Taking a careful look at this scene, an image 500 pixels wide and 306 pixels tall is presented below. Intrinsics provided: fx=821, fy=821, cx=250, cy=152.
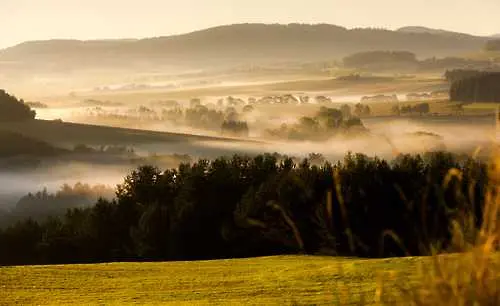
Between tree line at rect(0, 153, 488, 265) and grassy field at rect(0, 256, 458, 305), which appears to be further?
tree line at rect(0, 153, 488, 265)

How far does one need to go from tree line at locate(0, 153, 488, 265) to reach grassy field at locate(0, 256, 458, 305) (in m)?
13.4

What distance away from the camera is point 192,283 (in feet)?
85.3

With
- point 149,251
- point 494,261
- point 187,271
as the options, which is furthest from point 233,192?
point 494,261

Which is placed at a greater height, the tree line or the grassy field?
the grassy field

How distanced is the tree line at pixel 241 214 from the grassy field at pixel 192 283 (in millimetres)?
13405

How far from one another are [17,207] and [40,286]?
17611cm

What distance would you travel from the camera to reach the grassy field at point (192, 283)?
22.4 metres

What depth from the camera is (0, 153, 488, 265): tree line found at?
46.0 metres

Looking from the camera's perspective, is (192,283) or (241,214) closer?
(192,283)

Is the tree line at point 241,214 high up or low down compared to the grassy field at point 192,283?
down

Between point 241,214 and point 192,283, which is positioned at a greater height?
point 192,283

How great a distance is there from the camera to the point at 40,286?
26.0 m

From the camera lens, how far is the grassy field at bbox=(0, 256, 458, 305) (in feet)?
73.4

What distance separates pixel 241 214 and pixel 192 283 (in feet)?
74.2
